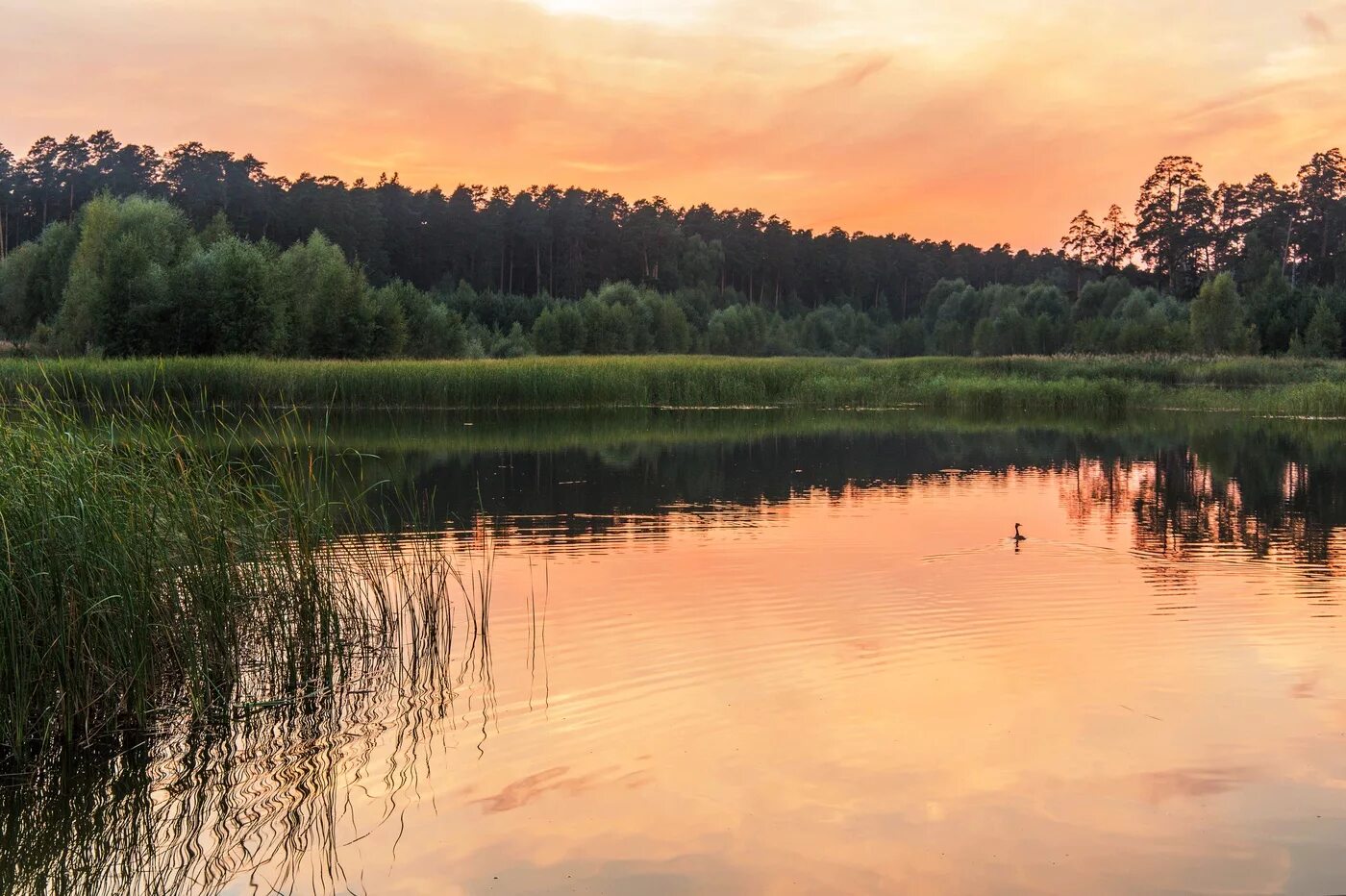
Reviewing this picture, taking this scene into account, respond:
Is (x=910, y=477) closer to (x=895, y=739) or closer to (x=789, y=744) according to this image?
(x=895, y=739)

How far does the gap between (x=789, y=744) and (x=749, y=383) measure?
126 ft

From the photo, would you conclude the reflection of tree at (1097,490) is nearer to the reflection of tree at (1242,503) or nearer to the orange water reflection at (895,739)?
the reflection of tree at (1242,503)

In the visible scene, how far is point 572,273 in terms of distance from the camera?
10500cm

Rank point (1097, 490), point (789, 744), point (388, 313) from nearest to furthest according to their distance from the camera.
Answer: point (789, 744), point (1097, 490), point (388, 313)

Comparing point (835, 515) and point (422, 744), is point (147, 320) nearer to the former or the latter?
point (835, 515)

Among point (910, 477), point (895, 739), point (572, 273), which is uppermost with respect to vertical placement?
point (572, 273)

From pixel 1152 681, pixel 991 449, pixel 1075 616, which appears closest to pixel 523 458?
pixel 991 449

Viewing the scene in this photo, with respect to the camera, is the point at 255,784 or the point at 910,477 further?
the point at 910,477

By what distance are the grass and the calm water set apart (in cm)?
29

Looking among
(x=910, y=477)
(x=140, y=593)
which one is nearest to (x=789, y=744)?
(x=140, y=593)

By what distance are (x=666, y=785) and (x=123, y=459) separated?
400 cm

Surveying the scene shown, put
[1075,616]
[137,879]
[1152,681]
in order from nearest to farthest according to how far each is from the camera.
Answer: [137,879]
[1152,681]
[1075,616]

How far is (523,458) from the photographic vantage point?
2412 centimetres

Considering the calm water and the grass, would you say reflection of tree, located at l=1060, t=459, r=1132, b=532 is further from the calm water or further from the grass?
the grass
